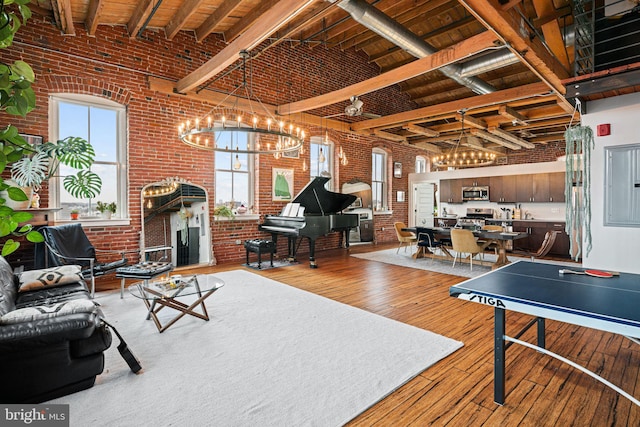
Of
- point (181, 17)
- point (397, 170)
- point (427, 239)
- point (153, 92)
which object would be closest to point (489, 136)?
point (397, 170)

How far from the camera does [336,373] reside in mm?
2627

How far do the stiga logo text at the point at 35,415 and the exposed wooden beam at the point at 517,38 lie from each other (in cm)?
429

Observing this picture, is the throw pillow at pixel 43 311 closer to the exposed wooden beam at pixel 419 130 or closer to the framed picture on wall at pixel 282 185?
the framed picture on wall at pixel 282 185

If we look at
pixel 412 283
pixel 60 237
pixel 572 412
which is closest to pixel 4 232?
pixel 572 412

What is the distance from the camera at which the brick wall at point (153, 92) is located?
5.17 meters

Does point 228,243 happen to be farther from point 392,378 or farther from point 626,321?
point 626,321

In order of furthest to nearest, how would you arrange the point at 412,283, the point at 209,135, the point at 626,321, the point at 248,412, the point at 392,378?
the point at 209,135
the point at 412,283
the point at 392,378
the point at 248,412
the point at 626,321

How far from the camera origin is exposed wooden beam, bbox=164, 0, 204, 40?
5088 mm

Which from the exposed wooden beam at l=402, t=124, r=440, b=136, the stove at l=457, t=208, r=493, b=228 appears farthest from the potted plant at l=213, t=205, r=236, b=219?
the stove at l=457, t=208, r=493, b=228

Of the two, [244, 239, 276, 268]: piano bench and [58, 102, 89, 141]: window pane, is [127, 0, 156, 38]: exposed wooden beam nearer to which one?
[58, 102, 89, 141]: window pane

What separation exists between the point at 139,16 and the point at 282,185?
4.16m

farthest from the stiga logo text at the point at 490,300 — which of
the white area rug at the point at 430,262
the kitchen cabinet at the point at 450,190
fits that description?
the kitchen cabinet at the point at 450,190

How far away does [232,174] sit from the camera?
7.37 metres

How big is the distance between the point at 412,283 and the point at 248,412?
386 cm
